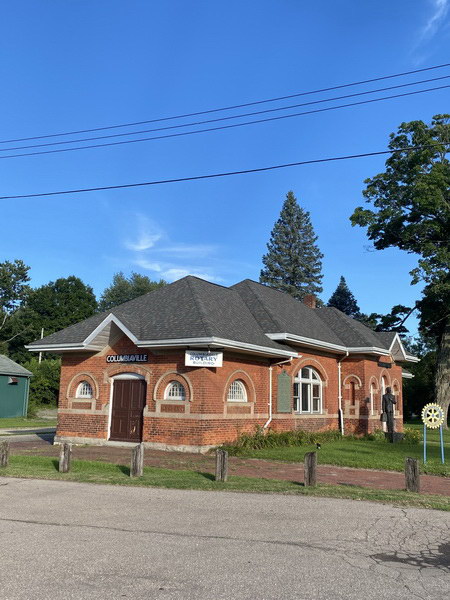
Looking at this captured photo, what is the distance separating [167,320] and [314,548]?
1255cm

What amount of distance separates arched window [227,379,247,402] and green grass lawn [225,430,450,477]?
1.91m

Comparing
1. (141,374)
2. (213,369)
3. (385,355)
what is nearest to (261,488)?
(213,369)

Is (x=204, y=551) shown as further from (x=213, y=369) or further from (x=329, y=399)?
(x=329, y=399)

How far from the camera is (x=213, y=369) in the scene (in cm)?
1720

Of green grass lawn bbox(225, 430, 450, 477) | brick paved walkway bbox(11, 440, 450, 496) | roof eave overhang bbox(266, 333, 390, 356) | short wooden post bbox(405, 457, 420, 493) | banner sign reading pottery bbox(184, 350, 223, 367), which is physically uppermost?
roof eave overhang bbox(266, 333, 390, 356)

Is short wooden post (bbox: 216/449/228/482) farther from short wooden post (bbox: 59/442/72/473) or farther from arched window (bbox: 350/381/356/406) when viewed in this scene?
arched window (bbox: 350/381/356/406)

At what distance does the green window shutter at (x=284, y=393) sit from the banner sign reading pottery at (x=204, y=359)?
4.48 meters

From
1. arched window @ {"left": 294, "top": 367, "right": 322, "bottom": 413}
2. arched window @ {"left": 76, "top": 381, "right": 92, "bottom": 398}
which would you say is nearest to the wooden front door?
arched window @ {"left": 76, "top": 381, "right": 92, "bottom": 398}

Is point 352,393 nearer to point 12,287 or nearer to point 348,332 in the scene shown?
point 348,332

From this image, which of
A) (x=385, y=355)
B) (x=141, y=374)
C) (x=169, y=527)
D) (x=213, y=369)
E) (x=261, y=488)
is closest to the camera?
(x=169, y=527)

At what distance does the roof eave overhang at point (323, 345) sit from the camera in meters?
20.2

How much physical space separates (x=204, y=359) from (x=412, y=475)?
7.67m

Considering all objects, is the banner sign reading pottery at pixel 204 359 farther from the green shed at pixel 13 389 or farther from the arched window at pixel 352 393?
the green shed at pixel 13 389

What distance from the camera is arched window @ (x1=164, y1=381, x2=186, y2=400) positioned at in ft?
57.4
